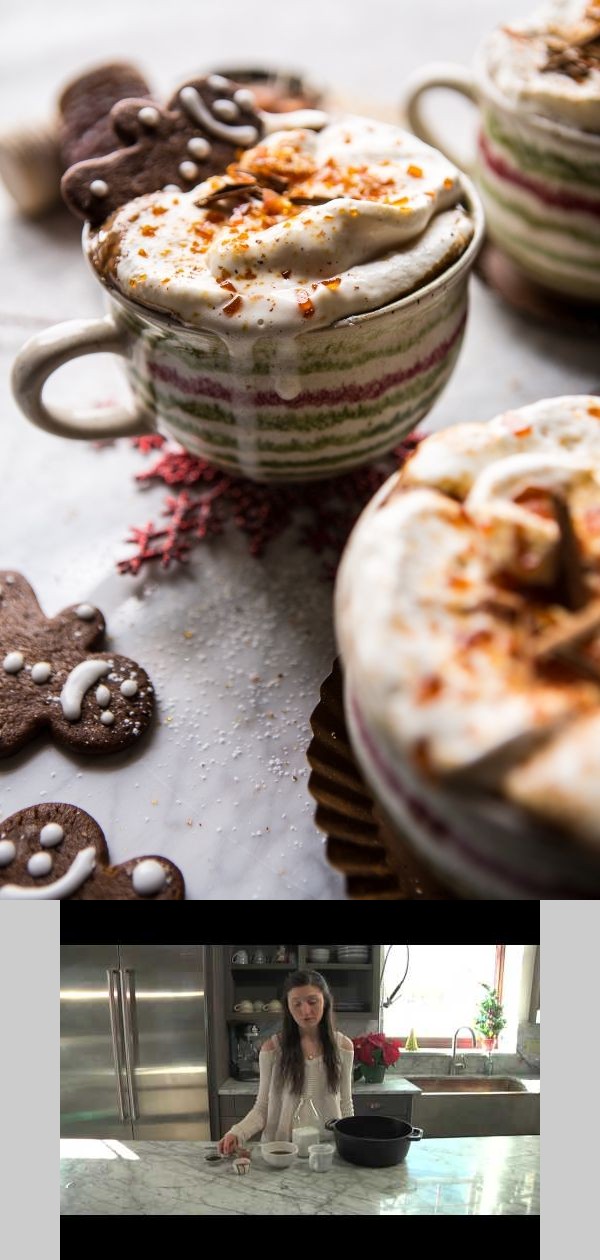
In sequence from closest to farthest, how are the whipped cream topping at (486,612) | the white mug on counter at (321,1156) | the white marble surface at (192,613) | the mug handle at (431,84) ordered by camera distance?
the whipped cream topping at (486,612)
the white mug on counter at (321,1156)
the white marble surface at (192,613)
the mug handle at (431,84)

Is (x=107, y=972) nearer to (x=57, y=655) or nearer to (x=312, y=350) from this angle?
(x=57, y=655)

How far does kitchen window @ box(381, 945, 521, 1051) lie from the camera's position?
716 mm

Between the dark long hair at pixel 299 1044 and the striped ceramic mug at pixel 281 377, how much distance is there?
15.6 inches

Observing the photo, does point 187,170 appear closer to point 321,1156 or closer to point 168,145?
point 168,145

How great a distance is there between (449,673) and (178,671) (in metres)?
0.37

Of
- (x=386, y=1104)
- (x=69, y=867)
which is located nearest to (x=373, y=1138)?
(x=386, y=1104)

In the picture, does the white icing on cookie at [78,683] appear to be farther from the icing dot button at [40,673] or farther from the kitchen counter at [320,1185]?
the kitchen counter at [320,1185]

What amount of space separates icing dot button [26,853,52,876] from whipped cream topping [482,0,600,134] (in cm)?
74

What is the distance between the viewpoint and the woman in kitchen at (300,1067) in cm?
71

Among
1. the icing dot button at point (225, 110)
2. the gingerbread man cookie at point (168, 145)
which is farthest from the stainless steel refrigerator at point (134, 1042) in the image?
the icing dot button at point (225, 110)

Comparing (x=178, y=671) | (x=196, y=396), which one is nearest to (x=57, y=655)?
(x=178, y=671)

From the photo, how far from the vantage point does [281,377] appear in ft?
2.65

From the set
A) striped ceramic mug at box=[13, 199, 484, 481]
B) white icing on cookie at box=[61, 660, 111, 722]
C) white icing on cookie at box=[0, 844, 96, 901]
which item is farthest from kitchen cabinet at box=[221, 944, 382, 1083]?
striped ceramic mug at box=[13, 199, 484, 481]

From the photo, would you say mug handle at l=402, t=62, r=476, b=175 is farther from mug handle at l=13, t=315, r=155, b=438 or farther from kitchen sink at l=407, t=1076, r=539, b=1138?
kitchen sink at l=407, t=1076, r=539, b=1138
